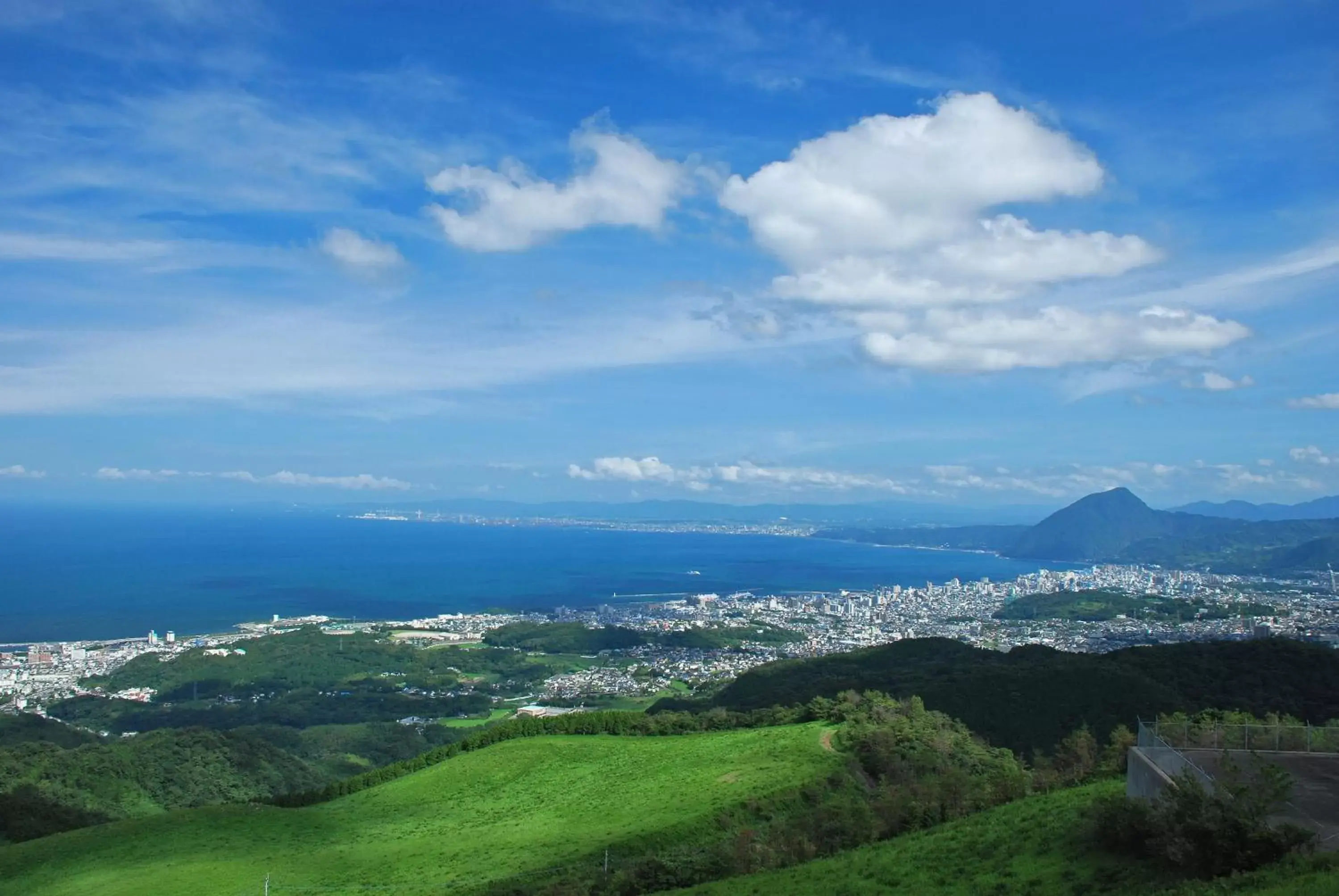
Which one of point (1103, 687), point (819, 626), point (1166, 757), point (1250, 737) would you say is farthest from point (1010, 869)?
point (819, 626)

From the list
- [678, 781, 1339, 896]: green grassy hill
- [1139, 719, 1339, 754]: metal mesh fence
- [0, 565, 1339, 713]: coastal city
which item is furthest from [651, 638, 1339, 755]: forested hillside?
[1139, 719, 1339, 754]: metal mesh fence

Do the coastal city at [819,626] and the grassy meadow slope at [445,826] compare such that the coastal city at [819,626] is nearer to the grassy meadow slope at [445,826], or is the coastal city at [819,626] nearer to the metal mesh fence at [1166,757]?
the grassy meadow slope at [445,826]

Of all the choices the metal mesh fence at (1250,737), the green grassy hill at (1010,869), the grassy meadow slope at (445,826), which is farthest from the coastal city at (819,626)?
the green grassy hill at (1010,869)

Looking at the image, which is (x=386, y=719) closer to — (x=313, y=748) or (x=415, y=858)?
(x=313, y=748)

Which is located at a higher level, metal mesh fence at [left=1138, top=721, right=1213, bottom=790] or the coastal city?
metal mesh fence at [left=1138, top=721, right=1213, bottom=790]

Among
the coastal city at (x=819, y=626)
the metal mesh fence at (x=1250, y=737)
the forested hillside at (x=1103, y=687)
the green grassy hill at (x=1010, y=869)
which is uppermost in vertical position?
the metal mesh fence at (x=1250, y=737)

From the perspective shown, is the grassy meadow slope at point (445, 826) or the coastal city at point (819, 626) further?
the coastal city at point (819, 626)

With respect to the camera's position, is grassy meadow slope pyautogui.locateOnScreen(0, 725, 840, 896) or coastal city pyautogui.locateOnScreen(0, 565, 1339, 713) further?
coastal city pyautogui.locateOnScreen(0, 565, 1339, 713)

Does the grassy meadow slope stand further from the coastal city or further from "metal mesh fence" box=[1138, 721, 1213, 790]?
the coastal city
